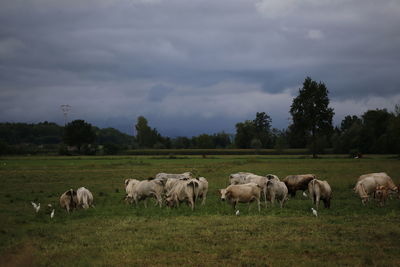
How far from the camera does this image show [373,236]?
49.0 ft

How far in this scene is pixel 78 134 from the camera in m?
136

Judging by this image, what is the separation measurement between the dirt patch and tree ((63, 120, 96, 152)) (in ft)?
412

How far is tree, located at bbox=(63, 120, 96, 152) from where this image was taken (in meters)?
136

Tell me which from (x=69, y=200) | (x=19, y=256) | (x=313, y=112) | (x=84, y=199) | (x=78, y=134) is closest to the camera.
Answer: (x=19, y=256)

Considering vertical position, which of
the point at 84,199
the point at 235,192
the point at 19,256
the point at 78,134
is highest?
the point at 78,134

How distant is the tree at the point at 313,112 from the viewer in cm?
9388

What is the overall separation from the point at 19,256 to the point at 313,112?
285ft

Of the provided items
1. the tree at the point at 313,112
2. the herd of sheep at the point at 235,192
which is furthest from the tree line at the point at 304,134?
the herd of sheep at the point at 235,192

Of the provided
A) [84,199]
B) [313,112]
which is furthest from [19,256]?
[313,112]

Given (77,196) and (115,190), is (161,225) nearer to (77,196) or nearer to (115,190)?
(77,196)

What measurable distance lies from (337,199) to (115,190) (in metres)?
16.8

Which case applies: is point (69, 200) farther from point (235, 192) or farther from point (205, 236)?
point (205, 236)

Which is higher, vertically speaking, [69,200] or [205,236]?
[69,200]

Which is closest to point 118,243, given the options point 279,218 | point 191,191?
point 279,218
